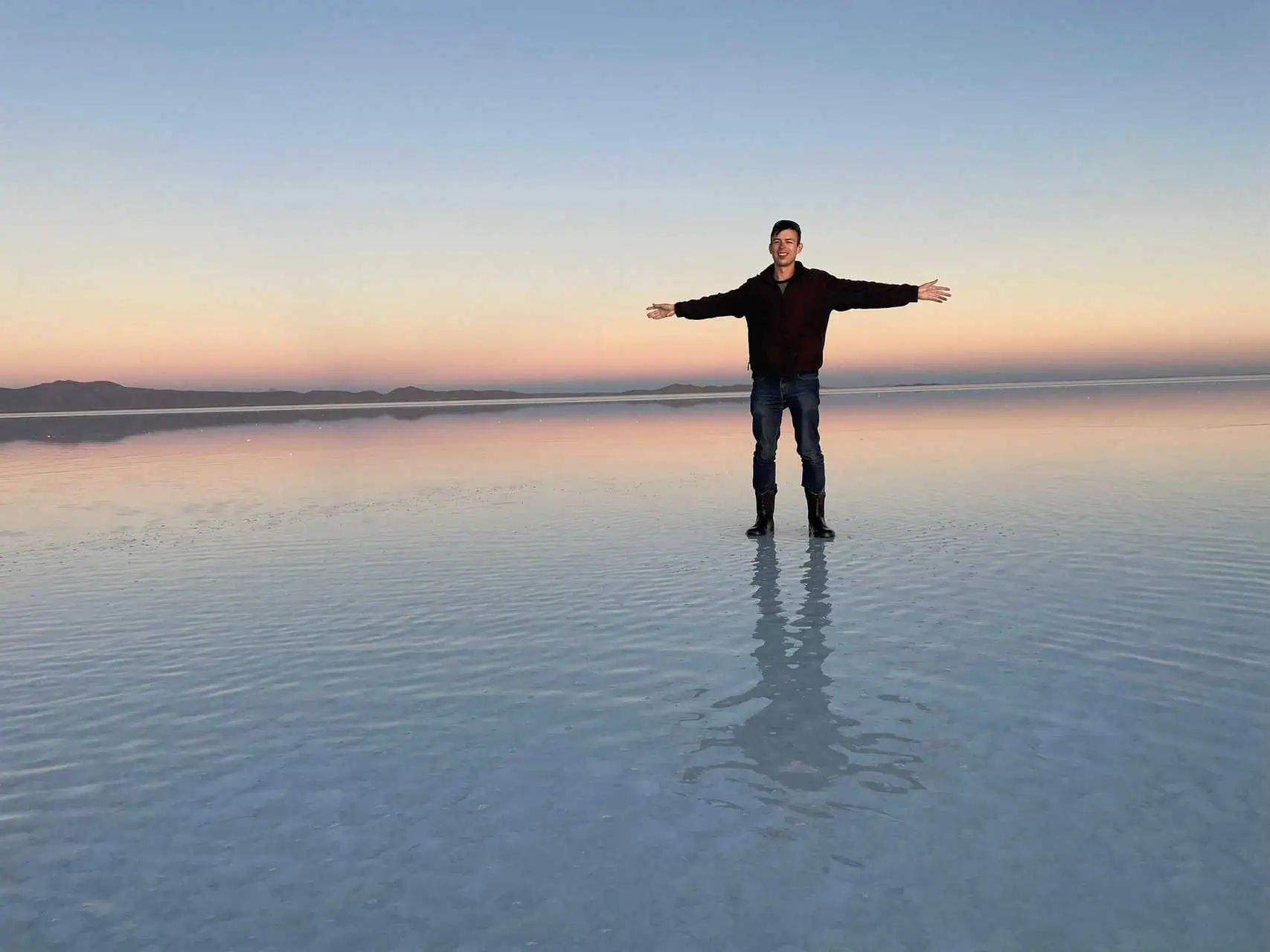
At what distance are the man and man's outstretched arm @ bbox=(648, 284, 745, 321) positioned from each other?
1 centimetres

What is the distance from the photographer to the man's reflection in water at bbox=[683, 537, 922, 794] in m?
4.07

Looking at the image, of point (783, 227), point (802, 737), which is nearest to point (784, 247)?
point (783, 227)

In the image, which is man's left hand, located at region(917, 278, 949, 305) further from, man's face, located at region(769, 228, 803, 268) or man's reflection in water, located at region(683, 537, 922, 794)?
man's reflection in water, located at region(683, 537, 922, 794)

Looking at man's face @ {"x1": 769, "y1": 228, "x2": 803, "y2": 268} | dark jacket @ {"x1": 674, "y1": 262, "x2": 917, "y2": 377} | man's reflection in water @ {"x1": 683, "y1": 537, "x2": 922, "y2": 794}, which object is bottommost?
man's reflection in water @ {"x1": 683, "y1": 537, "x2": 922, "y2": 794}

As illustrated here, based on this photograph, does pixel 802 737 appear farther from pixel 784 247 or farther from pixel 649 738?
pixel 784 247

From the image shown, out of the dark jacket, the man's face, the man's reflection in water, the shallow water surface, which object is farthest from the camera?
the dark jacket

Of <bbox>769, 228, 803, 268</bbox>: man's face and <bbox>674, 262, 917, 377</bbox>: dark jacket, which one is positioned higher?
<bbox>769, 228, 803, 268</bbox>: man's face

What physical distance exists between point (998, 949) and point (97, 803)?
3.77 meters

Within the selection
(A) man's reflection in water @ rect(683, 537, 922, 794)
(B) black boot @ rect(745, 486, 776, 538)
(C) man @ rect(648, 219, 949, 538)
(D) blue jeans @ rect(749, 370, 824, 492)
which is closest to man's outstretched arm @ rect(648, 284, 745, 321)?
(C) man @ rect(648, 219, 949, 538)

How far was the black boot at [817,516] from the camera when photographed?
10.8 m

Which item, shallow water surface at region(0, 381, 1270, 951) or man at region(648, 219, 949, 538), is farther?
man at region(648, 219, 949, 538)

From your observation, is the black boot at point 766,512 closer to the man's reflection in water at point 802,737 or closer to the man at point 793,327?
the man at point 793,327

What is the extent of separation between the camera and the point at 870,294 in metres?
11.2

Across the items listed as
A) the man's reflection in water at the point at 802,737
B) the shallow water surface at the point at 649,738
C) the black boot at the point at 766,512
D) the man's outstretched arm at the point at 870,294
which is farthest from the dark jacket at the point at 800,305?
the man's reflection in water at the point at 802,737
